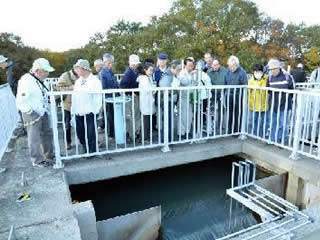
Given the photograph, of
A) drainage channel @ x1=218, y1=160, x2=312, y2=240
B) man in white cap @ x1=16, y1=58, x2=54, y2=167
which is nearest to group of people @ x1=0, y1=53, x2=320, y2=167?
man in white cap @ x1=16, y1=58, x2=54, y2=167

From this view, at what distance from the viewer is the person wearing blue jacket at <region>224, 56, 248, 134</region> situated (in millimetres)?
5281

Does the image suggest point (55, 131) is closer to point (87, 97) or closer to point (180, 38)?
point (87, 97)

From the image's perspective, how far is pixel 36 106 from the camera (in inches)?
152

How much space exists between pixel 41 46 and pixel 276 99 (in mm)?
19937

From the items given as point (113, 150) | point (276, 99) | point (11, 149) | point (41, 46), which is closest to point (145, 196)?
point (113, 150)

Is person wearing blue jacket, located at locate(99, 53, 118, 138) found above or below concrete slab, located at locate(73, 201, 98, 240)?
above

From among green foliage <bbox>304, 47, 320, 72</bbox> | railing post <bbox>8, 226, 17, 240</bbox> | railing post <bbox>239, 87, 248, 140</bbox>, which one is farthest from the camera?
green foliage <bbox>304, 47, 320, 72</bbox>

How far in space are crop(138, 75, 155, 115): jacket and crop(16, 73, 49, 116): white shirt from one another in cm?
152

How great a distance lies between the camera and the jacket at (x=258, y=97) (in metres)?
4.97

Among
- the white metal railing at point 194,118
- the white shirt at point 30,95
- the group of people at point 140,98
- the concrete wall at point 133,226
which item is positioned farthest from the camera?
the white metal railing at point 194,118

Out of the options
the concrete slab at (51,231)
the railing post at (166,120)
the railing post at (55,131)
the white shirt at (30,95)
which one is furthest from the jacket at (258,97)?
the concrete slab at (51,231)

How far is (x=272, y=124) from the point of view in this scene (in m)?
4.98

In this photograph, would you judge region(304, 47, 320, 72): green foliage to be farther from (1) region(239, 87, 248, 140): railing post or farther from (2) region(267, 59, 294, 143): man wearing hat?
(2) region(267, 59, 294, 143): man wearing hat

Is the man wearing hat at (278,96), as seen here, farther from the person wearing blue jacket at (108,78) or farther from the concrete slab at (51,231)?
the concrete slab at (51,231)
